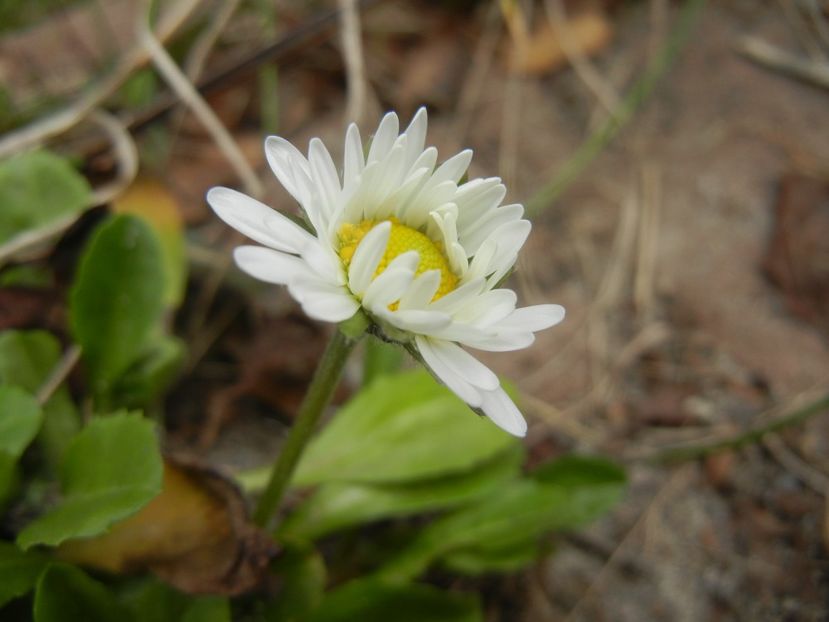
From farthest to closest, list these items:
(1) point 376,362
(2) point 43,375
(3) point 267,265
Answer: (1) point 376,362 → (2) point 43,375 → (3) point 267,265

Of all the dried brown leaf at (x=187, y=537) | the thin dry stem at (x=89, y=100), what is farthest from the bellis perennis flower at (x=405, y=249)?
the thin dry stem at (x=89, y=100)

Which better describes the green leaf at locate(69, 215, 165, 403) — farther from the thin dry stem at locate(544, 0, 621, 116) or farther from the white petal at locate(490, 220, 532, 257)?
the thin dry stem at locate(544, 0, 621, 116)

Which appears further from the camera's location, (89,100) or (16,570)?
(89,100)

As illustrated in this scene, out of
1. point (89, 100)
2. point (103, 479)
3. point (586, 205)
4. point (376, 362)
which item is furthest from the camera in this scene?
point (586, 205)

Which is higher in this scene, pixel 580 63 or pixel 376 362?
pixel 580 63

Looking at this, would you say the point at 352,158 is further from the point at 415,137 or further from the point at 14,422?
the point at 14,422

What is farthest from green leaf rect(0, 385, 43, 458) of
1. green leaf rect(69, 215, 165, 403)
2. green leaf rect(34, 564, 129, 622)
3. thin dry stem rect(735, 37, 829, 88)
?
thin dry stem rect(735, 37, 829, 88)

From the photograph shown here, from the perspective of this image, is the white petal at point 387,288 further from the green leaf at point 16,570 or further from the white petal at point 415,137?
the green leaf at point 16,570

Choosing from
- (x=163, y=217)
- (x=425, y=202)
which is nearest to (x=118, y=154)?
(x=163, y=217)

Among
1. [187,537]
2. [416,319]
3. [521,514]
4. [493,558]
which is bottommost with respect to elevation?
[493,558]
